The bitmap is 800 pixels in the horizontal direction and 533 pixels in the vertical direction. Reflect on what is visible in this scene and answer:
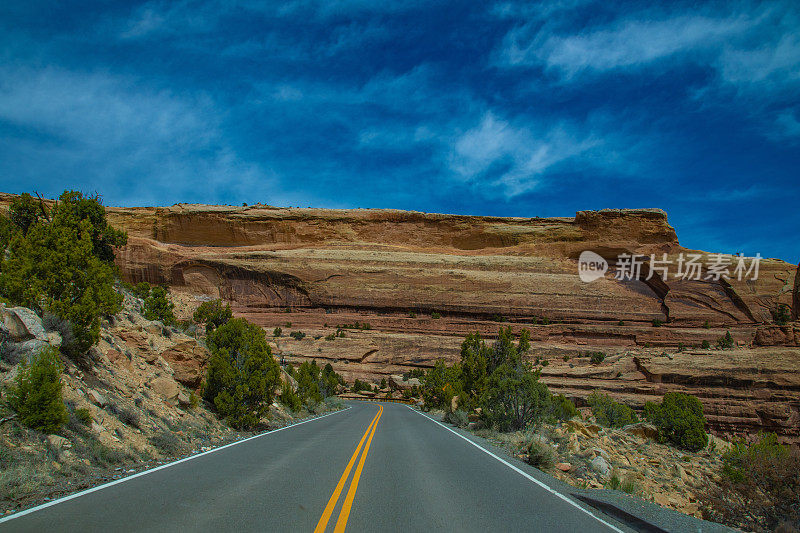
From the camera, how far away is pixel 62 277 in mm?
10492

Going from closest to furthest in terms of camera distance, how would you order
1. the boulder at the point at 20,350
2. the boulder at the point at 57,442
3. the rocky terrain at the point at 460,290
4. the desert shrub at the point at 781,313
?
the boulder at the point at 57,442
the boulder at the point at 20,350
the rocky terrain at the point at 460,290
the desert shrub at the point at 781,313

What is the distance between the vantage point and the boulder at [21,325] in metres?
8.74

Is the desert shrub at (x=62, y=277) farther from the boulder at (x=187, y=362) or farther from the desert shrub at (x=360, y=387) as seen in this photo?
the desert shrub at (x=360, y=387)

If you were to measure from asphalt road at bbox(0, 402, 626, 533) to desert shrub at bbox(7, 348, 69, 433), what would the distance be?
5.91ft

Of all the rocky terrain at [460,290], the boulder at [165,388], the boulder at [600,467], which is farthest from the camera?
the rocky terrain at [460,290]

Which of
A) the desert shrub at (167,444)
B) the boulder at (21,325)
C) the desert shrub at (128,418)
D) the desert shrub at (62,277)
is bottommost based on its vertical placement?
the desert shrub at (167,444)

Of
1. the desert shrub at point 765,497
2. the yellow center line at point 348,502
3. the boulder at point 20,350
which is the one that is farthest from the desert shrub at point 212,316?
the desert shrub at point 765,497

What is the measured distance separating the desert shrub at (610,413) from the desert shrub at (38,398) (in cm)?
3048

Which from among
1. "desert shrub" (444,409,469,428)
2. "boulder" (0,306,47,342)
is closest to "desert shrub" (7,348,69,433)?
"boulder" (0,306,47,342)

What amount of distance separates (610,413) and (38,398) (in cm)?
3390

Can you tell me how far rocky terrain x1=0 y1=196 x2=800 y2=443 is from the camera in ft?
156

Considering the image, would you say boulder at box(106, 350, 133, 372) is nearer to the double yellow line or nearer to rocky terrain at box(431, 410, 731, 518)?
the double yellow line

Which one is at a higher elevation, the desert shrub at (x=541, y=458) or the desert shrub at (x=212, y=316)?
the desert shrub at (x=212, y=316)

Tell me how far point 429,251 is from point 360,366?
3274 centimetres
